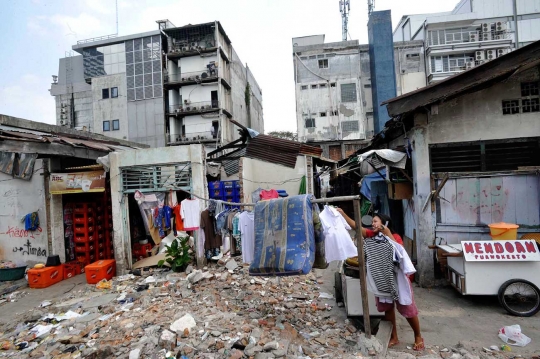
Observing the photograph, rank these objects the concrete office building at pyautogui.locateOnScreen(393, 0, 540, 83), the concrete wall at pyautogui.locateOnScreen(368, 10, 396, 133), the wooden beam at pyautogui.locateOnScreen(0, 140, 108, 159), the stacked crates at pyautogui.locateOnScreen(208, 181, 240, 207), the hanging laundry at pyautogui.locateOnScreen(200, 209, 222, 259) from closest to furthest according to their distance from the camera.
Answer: the wooden beam at pyautogui.locateOnScreen(0, 140, 108, 159) < the hanging laundry at pyautogui.locateOnScreen(200, 209, 222, 259) < the stacked crates at pyautogui.locateOnScreen(208, 181, 240, 207) < the concrete wall at pyautogui.locateOnScreen(368, 10, 396, 133) < the concrete office building at pyautogui.locateOnScreen(393, 0, 540, 83)

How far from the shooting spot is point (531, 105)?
6.77 m

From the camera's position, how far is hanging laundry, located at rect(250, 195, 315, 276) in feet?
14.2

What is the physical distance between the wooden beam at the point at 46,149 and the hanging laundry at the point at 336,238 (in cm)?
741

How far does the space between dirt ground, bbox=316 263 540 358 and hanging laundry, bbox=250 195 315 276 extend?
1.91m

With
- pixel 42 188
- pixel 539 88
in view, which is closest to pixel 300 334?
pixel 539 88

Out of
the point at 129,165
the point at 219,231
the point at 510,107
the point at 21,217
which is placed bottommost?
the point at 219,231

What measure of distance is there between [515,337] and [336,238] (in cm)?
308

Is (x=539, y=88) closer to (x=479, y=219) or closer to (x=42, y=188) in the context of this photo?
(x=479, y=219)

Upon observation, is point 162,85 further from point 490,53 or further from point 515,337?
point 515,337

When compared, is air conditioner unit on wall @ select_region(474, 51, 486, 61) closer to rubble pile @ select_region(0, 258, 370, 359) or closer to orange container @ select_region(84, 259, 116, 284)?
rubble pile @ select_region(0, 258, 370, 359)

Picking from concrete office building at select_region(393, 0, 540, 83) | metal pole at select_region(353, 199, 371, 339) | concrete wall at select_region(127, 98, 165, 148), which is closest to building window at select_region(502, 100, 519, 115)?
metal pole at select_region(353, 199, 371, 339)

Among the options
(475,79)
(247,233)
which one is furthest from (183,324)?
(475,79)

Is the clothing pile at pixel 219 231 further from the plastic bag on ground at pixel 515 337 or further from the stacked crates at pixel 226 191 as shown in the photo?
the plastic bag on ground at pixel 515 337

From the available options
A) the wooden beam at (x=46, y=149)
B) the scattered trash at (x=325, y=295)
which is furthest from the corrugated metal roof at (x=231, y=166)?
the scattered trash at (x=325, y=295)
